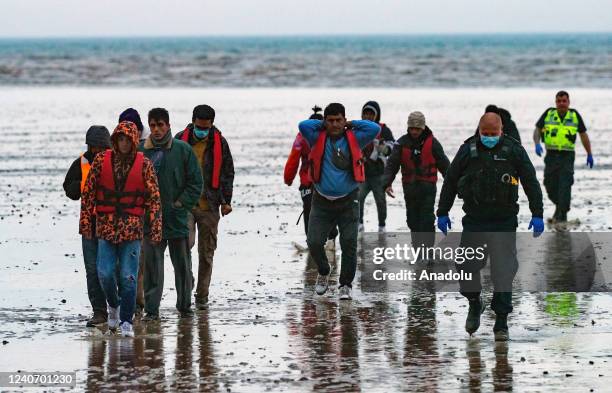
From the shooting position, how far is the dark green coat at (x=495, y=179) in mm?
9562

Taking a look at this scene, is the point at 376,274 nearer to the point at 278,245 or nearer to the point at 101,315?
the point at 278,245

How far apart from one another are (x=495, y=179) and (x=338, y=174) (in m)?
2.02

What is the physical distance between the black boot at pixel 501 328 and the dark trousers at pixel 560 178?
22.6 ft

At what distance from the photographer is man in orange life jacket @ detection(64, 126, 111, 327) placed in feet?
33.0

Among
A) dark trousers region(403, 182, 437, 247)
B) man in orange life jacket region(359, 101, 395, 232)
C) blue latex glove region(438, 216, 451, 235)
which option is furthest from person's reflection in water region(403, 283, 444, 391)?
man in orange life jacket region(359, 101, 395, 232)

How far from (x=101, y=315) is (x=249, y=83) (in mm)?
50160

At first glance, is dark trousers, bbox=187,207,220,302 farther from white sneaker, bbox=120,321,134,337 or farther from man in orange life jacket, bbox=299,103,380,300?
white sneaker, bbox=120,321,134,337

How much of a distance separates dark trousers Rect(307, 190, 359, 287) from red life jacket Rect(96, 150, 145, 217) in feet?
7.51

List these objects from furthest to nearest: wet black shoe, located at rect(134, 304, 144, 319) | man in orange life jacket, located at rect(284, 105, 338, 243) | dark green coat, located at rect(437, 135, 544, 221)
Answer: man in orange life jacket, located at rect(284, 105, 338, 243) → wet black shoe, located at rect(134, 304, 144, 319) → dark green coat, located at rect(437, 135, 544, 221)

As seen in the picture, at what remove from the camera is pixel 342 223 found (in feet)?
38.0

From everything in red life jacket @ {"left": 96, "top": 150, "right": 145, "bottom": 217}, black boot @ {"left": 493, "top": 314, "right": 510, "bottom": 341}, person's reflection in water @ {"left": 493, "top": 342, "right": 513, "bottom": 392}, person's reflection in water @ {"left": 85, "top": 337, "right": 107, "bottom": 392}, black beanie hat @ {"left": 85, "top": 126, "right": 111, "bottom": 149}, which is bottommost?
person's reflection in water @ {"left": 493, "top": 342, "right": 513, "bottom": 392}

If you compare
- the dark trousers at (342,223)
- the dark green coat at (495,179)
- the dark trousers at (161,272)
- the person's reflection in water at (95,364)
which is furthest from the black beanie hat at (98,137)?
the dark green coat at (495,179)

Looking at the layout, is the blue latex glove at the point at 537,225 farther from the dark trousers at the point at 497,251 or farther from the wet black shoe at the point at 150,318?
the wet black shoe at the point at 150,318

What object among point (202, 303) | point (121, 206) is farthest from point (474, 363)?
point (202, 303)
